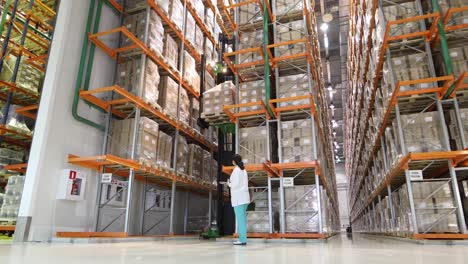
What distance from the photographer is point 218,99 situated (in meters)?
8.76

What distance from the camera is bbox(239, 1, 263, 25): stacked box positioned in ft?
30.5

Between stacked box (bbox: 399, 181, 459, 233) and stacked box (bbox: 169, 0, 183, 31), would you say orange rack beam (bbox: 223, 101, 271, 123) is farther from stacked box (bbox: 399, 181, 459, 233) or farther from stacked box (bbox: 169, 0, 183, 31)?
stacked box (bbox: 169, 0, 183, 31)

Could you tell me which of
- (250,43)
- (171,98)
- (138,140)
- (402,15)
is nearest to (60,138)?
(138,140)

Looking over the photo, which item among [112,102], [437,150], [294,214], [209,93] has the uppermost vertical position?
[209,93]

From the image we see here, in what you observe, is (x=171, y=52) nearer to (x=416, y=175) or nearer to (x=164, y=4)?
(x=164, y=4)

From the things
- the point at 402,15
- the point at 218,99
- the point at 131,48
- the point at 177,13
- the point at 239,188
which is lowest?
the point at 239,188

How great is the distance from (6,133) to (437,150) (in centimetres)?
1056

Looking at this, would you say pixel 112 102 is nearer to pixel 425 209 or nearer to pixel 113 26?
pixel 113 26

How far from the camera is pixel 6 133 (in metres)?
9.02

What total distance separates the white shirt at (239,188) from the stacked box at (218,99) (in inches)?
126

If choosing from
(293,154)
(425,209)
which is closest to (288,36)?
(293,154)

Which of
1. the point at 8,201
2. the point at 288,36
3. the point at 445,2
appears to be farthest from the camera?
the point at 288,36

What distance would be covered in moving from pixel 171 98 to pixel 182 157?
1.79 m

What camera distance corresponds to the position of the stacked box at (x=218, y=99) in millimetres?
8657
